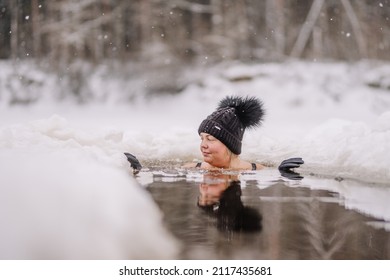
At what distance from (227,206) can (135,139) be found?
3.11ft

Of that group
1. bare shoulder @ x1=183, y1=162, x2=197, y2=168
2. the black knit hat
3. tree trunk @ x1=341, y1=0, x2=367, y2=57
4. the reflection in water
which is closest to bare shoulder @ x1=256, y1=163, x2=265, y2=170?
the black knit hat

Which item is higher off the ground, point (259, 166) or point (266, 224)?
point (259, 166)

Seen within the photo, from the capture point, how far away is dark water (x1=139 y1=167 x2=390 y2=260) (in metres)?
0.91

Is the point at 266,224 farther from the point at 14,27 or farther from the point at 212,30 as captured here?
the point at 212,30

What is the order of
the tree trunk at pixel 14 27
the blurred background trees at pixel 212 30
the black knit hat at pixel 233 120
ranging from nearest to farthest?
the black knit hat at pixel 233 120, the tree trunk at pixel 14 27, the blurred background trees at pixel 212 30

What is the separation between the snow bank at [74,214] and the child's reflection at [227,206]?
14 cm

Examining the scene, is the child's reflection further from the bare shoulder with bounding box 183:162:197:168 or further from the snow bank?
the bare shoulder with bounding box 183:162:197:168

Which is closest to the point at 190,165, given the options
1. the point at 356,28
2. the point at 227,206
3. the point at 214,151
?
the point at 214,151

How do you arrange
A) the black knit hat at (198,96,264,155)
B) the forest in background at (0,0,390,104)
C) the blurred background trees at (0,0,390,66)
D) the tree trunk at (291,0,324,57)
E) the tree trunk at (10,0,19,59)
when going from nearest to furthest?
the black knit hat at (198,96,264,155), the tree trunk at (10,0,19,59), the forest in background at (0,0,390,104), the blurred background trees at (0,0,390,66), the tree trunk at (291,0,324,57)

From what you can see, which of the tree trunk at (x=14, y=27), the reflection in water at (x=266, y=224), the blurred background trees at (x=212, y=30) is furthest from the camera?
the blurred background trees at (x=212, y=30)

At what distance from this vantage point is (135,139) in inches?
78.7

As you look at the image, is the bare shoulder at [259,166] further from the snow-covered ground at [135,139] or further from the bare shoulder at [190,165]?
the bare shoulder at [190,165]

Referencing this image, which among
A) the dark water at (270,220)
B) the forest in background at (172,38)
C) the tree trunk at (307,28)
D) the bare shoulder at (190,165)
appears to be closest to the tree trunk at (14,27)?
the forest in background at (172,38)

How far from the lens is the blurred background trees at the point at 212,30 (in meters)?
2.86
